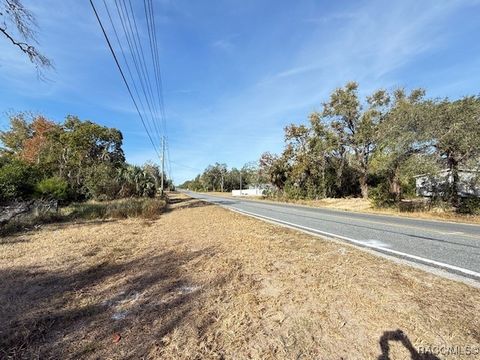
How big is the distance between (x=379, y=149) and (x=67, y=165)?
2986 cm

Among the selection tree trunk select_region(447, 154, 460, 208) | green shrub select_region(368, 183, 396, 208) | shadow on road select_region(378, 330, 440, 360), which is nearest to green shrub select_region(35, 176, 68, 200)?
shadow on road select_region(378, 330, 440, 360)

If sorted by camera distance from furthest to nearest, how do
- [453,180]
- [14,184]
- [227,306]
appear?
Answer: 1. [453,180]
2. [14,184]
3. [227,306]

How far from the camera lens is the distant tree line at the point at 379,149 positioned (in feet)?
47.4

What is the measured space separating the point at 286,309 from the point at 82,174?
98.2 feet

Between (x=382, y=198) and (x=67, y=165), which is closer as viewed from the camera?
(x=382, y=198)

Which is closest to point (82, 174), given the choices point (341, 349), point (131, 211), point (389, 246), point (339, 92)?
point (131, 211)

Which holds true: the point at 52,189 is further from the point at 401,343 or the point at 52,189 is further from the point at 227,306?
the point at 401,343

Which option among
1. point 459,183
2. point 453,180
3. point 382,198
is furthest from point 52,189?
point 459,183

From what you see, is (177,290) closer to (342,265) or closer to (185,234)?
(342,265)

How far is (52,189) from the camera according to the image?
1777 centimetres

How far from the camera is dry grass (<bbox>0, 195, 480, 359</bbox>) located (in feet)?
8.58

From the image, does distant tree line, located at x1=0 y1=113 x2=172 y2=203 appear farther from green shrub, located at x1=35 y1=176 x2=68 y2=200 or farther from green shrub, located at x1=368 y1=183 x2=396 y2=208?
green shrub, located at x1=368 y1=183 x2=396 y2=208

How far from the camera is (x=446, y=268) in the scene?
4781 mm

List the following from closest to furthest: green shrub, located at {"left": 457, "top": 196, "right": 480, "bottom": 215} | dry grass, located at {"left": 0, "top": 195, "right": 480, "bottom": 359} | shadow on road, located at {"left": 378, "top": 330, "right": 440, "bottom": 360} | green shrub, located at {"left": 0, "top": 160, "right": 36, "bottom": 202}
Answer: shadow on road, located at {"left": 378, "top": 330, "right": 440, "bottom": 360}
dry grass, located at {"left": 0, "top": 195, "right": 480, "bottom": 359}
green shrub, located at {"left": 0, "top": 160, "right": 36, "bottom": 202}
green shrub, located at {"left": 457, "top": 196, "right": 480, "bottom": 215}
